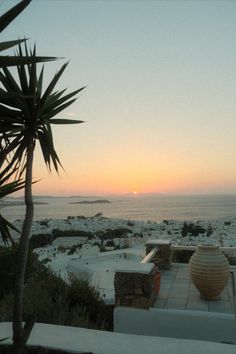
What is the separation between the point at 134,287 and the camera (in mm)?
6070

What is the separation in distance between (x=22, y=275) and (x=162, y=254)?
6.09 metres

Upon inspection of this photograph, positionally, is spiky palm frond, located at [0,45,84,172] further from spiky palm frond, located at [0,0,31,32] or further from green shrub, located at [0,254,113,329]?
green shrub, located at [0,254,113,329]

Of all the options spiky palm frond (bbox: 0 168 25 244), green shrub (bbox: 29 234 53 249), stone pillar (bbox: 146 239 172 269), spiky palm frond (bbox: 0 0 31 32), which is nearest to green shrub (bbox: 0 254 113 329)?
spiky palm frond (bbox: 0 168 25 244)

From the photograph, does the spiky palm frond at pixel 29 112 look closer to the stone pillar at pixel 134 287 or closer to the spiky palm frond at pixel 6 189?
the spiky palm frond at pixel 6 189

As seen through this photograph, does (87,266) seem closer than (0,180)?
No

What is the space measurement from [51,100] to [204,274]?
14.0ft

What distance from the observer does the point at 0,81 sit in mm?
3602

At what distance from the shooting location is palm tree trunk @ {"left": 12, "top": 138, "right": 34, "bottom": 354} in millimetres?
3494

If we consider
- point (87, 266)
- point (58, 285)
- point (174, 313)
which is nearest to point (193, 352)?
point (174, 313)

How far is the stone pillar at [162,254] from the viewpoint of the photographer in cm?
921

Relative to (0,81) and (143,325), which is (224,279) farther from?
(0,81)

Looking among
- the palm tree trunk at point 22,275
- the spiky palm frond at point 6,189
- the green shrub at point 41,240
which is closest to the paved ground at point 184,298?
the spiky palm frond at point 6,189

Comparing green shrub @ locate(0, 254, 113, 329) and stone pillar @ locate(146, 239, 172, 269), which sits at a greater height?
stone pillar @ locate(146, 239, 172, 269)

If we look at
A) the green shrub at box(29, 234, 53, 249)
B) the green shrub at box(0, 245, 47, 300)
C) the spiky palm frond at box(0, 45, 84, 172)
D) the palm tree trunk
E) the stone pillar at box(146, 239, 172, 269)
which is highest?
the spiky palm frond at box(0, 45, 84, 172)
